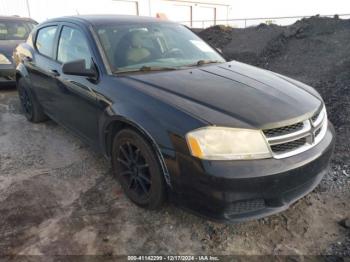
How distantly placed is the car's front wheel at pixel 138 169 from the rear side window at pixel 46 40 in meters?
1.85

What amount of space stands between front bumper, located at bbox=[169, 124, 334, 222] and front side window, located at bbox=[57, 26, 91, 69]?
5.31 ft

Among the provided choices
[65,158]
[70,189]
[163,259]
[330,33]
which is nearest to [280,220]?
[163,259]

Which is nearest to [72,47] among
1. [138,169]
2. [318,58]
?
[138,169]

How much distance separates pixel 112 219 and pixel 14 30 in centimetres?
702

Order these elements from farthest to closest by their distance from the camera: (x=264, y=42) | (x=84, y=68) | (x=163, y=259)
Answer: (x=264, y=42), (x=84, y=68), (x=163, y=259)

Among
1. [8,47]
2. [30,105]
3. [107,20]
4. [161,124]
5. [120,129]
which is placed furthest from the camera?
[8,47]

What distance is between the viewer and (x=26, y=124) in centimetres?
500

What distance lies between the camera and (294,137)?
2.31 meters

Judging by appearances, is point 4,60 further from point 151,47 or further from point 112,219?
point 112,219

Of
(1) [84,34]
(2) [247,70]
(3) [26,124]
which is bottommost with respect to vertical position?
(3) [26,124]

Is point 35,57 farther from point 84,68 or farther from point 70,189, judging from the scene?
point 70,189

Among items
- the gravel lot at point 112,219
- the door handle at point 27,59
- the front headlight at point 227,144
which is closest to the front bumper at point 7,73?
the door handle at point 27,59

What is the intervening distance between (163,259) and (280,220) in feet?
3.47

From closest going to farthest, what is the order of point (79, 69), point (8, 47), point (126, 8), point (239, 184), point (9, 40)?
1. point (239, 184)
2. point (79, 69)
3. point (8, 47)
4. point (9, 40)
5. point (126, 8)
